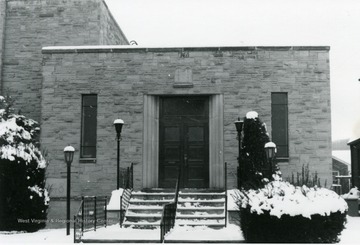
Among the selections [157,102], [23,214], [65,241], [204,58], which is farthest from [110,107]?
[65,241]

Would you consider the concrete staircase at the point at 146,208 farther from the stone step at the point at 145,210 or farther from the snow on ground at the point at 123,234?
the snow on ground at the point at 123,234

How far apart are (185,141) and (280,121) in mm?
3011

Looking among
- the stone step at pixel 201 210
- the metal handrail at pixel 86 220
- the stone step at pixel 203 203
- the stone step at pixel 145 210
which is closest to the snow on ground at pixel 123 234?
the metal handrail at pixel 86 220

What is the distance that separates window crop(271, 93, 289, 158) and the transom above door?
2.07 meters

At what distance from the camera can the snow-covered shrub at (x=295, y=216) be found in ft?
31.8

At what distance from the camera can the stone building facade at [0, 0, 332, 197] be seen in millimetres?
16031

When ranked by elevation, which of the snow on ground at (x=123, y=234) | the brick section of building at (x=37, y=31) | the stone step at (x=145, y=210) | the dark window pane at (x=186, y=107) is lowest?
the snow on ground at (x=123, y=234)

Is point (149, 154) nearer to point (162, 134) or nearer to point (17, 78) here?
point (162, 134)

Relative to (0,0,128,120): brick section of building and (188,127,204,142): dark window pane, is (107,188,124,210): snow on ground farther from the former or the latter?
(0,0,128,120): brick section of building

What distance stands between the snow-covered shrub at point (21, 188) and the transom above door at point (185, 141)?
3.90 metres

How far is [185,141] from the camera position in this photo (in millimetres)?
16484

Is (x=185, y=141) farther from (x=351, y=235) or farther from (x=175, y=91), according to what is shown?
(x=351, y=235)

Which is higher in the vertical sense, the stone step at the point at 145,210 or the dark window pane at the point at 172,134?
the dark window pane at the point at 172,134

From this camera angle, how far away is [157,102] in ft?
54.3
